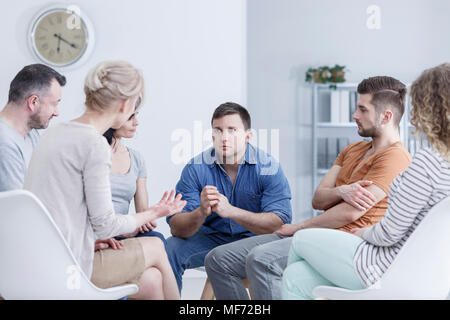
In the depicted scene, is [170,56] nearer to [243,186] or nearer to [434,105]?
[243,186]

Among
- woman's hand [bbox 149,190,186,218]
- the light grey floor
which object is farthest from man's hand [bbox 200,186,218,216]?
the light grey floor

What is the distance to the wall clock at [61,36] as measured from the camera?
342cm

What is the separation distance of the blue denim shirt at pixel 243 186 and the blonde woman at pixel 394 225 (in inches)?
23.1

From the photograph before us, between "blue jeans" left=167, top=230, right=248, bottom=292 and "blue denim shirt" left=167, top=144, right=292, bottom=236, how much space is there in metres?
0.03

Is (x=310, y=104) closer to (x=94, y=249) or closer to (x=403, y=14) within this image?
(x=403, y=14)

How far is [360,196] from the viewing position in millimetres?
1710

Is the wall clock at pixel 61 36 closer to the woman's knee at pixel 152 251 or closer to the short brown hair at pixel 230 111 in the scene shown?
the short brown hair at pixel 230 111

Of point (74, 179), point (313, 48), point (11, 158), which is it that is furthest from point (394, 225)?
point (313, 48)

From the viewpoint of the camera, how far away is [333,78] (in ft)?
14.7

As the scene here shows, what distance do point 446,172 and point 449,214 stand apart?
0.11m

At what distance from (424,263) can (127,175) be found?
1.19m

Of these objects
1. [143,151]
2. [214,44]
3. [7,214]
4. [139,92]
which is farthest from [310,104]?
[7,214]

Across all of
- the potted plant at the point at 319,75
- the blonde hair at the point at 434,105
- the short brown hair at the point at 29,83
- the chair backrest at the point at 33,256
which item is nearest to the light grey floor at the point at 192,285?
the short brown hair at the point at 29,83
